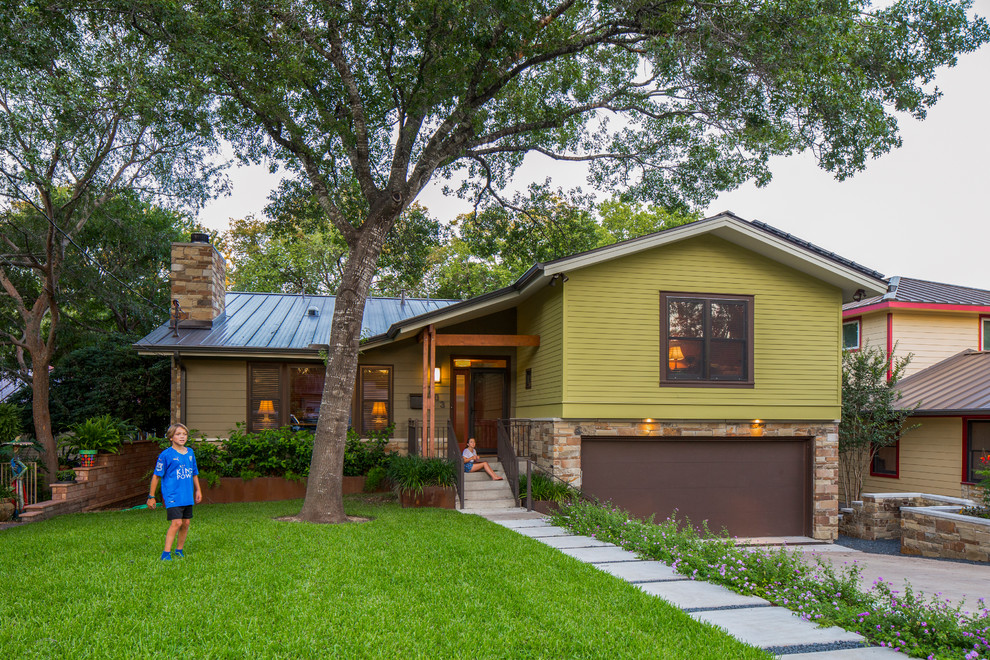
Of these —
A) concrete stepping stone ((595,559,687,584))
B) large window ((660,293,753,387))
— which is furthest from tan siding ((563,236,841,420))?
concrete stepping stone ((595,559,687,584))

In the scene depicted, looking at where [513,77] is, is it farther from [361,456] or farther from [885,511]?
[885,511]

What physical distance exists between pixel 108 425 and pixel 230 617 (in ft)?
31.5

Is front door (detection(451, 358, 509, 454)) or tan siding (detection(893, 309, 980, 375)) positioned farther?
tan siding (detection(893, 309, 980, 375))

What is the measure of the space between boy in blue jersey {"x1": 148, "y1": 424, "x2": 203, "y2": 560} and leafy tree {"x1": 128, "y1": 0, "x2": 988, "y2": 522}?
2.90 metres

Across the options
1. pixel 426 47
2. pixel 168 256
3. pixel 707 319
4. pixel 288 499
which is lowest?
pixel 288 499

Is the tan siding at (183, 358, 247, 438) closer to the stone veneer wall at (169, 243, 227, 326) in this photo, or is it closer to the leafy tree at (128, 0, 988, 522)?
the stone veneer wall at (169, 243, 227, 326)

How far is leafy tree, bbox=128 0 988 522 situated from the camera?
9523 mm

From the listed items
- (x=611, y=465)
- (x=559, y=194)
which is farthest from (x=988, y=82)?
(x=611, y=465)

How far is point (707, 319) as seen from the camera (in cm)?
1270

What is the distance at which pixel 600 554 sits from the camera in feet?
24.6

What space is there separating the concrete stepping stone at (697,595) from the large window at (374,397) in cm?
967

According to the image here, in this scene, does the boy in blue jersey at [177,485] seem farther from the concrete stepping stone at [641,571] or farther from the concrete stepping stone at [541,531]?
the concrete stepping stone at [641,571]

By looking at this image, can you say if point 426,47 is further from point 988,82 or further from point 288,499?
point 988,82

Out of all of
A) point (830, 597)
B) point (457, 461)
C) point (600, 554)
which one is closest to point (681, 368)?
point (457, 461)
